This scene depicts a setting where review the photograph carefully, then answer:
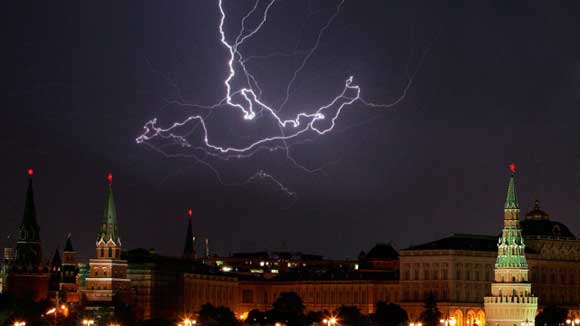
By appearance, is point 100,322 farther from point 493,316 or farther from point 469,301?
point 469,301

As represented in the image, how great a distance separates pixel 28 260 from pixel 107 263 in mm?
21958

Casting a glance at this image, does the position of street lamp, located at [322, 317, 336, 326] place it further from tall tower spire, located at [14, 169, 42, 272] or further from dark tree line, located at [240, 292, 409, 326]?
tall tower spire, located at [14, 169, 42, 272]

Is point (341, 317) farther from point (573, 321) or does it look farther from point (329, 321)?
point (573, 321)

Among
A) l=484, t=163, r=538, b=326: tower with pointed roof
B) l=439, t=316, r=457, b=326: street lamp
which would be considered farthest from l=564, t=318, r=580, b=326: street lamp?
l=484, t=163, r=538, b=326: tower with pointed roof

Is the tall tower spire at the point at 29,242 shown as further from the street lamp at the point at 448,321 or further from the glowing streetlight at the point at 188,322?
the street lamp at the point at 448,321

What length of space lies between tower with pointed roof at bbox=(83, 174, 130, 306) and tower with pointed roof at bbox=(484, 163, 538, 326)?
129 ft

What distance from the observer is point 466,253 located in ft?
649

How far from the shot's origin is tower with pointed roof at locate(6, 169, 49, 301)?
188 m

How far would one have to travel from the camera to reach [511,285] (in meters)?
168

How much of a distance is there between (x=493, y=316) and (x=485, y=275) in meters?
30.3

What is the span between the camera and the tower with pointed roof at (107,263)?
170 m

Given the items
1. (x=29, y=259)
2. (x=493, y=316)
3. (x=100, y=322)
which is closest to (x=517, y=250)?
(x=493, y=316)

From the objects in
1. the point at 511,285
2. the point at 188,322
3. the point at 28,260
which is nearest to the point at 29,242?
the point at 28,260

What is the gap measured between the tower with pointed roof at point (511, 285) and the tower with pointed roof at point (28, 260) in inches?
2110
